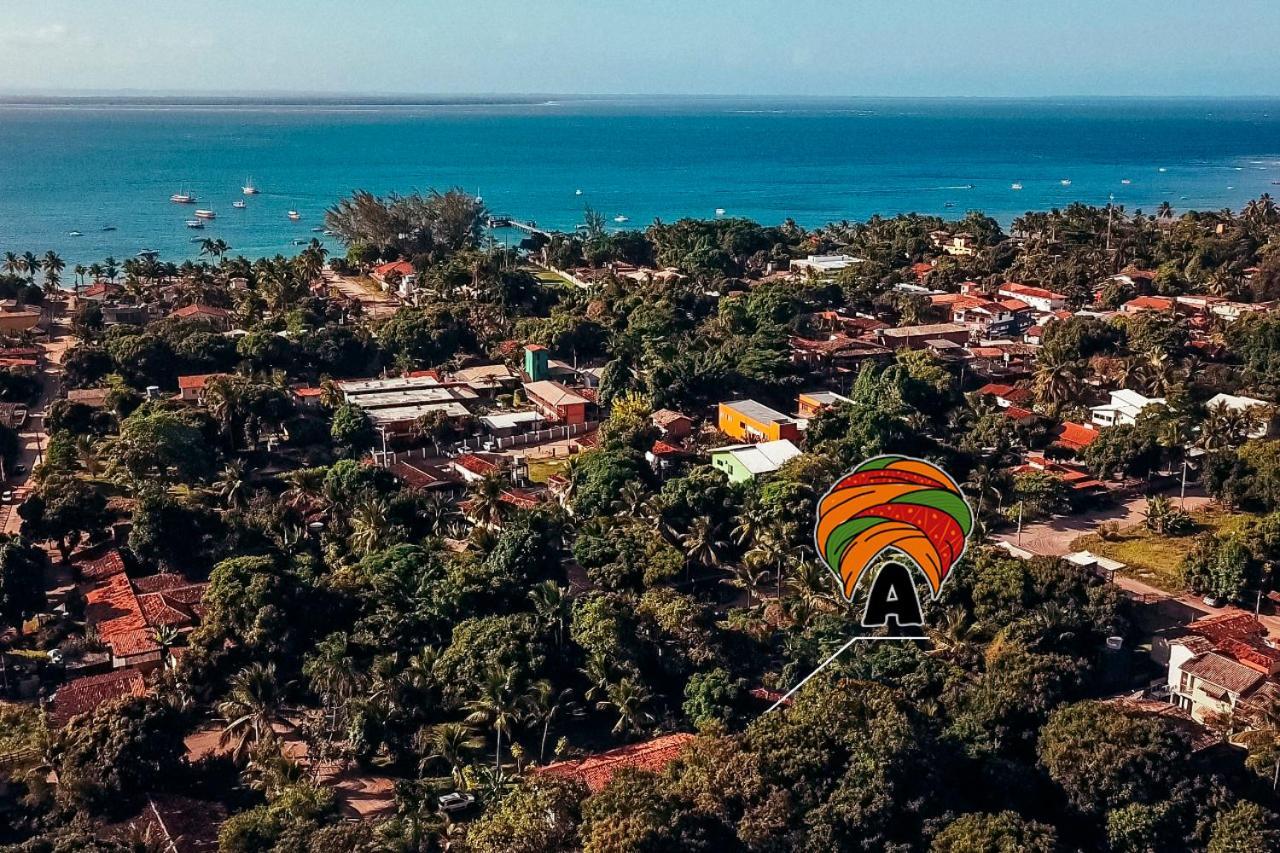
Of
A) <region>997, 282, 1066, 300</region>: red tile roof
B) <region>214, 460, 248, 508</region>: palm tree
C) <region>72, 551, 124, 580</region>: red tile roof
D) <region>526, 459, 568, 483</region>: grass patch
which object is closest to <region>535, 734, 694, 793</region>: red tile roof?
<region>72, 551, 124, 580</region>: red tile roof

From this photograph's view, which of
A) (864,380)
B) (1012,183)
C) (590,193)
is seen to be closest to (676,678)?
(864,380)

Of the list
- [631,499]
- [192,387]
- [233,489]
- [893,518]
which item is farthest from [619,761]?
[192,387]

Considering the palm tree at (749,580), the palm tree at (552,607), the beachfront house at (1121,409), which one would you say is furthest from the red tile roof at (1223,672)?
the beachfront house at (1121,409)

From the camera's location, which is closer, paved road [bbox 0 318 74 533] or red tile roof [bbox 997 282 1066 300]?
paved road [bbox 0 318 74 533]

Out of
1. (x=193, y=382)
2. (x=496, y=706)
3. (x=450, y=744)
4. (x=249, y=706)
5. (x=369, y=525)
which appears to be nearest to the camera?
(x=450, y=744)

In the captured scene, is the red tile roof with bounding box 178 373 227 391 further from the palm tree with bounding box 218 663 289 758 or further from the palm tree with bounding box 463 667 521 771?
the palm tree with bounding box 463 667 521 771

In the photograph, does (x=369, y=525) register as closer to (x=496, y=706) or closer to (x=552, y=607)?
(x=552, y=607)
